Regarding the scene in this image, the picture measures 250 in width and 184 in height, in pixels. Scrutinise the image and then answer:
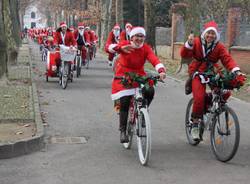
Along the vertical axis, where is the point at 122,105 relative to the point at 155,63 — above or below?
below

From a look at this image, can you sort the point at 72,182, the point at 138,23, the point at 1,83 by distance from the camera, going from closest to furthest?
the point at 72,182 → the point at 1,83 → the point at 138,23

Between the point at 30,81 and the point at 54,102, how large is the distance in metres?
3.82

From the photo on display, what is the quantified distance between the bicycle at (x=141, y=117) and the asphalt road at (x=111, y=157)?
0.68 ft

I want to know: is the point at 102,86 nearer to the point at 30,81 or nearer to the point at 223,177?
the point at 30,81

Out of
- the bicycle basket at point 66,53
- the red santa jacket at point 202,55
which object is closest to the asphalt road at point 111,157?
the red santa jacket at point 202,55

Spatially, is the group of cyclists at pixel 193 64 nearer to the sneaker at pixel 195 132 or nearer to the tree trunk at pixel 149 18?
the sneaker at pixel 195 132

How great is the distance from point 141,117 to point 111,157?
2.48 ft

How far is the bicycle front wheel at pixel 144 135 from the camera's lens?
22.1 feet

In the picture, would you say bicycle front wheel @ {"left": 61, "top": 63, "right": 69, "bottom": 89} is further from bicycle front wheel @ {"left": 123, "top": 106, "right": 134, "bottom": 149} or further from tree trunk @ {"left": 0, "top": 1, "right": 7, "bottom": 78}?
bicycle front wheel @ {"left": 123, "top": 106, "right": 134, "bottom": 149}

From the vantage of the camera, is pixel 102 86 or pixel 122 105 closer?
pixel 122 105

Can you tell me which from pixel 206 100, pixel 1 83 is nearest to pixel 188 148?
pixel 206 100

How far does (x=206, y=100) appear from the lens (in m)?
7.65

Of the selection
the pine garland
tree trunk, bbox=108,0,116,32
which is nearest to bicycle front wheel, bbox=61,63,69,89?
the pine garland

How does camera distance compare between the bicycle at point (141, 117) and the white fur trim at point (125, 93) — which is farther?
the white fur trim at point (125, 93)
